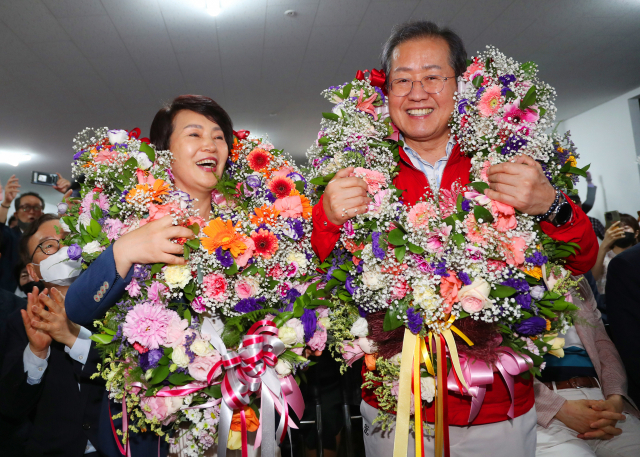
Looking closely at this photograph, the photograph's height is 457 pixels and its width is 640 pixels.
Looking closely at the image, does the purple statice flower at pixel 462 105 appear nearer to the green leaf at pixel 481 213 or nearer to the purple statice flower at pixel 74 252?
the green leaf at pixel 481 213

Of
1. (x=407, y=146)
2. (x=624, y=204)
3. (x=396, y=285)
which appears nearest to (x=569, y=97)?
(x=624, y=204)

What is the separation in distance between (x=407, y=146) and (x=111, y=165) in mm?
1469

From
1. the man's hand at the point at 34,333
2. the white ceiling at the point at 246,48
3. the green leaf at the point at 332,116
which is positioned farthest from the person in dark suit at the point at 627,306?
the white ceiling at the point at 246,48

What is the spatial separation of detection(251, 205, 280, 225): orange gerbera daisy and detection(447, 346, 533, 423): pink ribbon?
1067mm

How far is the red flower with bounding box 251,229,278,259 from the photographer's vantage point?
203 centimetres

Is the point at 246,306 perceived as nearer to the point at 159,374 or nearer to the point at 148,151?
the point at 159,374

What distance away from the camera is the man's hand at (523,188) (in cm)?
162

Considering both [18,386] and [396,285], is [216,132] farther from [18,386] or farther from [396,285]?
[18,386]

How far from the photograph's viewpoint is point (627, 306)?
7.34 ft

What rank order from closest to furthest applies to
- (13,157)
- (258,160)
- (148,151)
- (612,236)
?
(148,151) < (258,160) < (612,236) < (13,157)

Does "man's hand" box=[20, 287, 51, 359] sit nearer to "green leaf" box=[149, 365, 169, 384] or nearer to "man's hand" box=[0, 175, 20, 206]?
"green leaf" box=[149, 365, 169, 384]

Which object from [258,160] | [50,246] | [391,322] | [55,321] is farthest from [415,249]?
[50,246]

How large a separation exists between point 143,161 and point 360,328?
1324 millimetres

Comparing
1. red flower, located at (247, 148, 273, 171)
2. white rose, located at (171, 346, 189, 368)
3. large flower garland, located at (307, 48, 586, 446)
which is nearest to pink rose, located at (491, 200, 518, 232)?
large flower garland, located at (307, 48, 586, 446)
